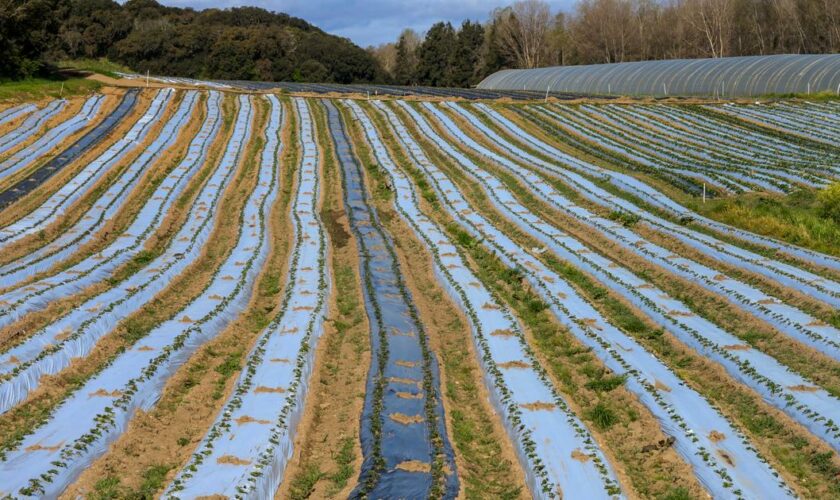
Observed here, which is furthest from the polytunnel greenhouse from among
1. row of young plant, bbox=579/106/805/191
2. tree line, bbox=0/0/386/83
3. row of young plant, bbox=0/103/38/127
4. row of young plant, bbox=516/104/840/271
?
row of young plant, bbox=0/103/38/127

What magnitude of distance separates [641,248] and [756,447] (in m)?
8.11

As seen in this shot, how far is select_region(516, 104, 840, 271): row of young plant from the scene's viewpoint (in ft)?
45.9

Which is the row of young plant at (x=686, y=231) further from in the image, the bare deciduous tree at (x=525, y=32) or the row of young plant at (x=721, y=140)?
the bare deciduous tree at (x=525, y=32)

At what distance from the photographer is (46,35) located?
35188mm

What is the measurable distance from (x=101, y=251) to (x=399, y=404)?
9486mm

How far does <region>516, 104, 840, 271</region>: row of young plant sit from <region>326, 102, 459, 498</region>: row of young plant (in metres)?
7.93

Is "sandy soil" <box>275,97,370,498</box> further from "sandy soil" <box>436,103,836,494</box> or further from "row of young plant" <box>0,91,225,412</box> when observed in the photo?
"sandy soil" <box>436,103,836,494</box>

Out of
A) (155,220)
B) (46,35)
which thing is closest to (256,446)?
(155,220)

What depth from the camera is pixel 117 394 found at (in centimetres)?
834

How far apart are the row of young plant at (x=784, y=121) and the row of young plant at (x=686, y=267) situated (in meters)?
13.0

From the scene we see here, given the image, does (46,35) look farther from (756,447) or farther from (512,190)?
(756,447)

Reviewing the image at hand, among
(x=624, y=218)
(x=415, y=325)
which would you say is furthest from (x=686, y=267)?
(x=415, y=325)

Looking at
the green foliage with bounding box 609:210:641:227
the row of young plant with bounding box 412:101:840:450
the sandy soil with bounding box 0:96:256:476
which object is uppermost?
the green foliage with bounding box 609:210:641:227

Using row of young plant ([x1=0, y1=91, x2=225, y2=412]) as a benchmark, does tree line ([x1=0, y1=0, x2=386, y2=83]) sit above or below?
above
